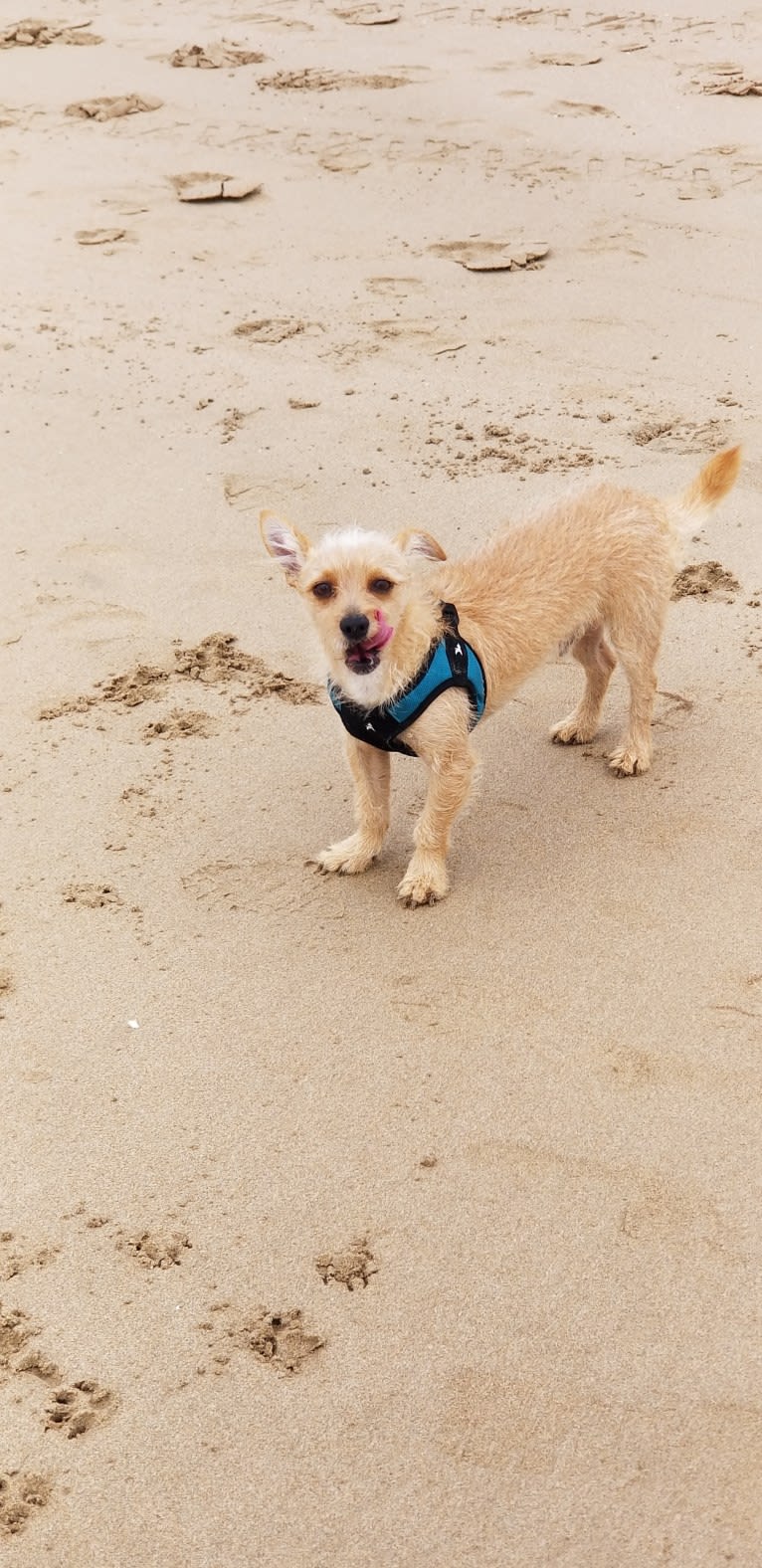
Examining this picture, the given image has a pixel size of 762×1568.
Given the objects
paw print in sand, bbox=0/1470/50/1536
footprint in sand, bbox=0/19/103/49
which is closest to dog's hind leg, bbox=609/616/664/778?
paw print in sand, bbox=0/1470/50/1536

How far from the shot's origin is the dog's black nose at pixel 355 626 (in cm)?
382

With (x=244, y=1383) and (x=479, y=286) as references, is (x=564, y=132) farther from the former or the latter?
(x=244, y=1383)

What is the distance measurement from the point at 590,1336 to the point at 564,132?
7.50 metres

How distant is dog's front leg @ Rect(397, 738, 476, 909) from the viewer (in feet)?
13.6

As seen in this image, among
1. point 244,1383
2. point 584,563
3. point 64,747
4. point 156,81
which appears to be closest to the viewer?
point 244,1383

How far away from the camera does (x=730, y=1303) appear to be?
2.89 m

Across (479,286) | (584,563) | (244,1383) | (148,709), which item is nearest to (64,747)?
(148,709)

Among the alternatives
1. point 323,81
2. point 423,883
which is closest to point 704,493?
point 423,883

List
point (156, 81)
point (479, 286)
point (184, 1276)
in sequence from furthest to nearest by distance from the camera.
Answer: point (156, 81) → point (479, 286) → point (184, 1276)

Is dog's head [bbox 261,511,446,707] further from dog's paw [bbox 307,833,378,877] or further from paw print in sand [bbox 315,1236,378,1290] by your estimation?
paw print in sand [bbox 315,1236,378,1290]

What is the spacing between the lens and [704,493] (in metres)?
4.75

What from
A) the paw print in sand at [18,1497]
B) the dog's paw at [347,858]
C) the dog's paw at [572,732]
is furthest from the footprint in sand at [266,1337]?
the dog's paw at [572,732]

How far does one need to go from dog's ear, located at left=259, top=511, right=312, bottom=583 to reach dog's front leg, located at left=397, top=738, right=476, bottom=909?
2.18ft

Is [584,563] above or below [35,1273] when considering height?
above
